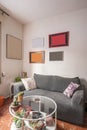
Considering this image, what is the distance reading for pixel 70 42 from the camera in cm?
289

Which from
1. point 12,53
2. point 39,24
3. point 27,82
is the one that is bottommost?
point 27,82

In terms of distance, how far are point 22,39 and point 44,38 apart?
908 mm

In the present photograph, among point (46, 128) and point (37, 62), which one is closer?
point (46, 128)

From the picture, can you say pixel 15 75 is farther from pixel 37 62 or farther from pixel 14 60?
pixel 37 62

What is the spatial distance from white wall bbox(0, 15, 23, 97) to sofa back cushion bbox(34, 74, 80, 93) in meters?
0.84

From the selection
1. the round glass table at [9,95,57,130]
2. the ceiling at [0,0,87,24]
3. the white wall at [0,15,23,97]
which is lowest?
the round glass table at [9,95,57,130]

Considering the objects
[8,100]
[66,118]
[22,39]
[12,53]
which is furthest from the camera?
[22,39]

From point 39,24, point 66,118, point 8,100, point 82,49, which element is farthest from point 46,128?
point 39,24

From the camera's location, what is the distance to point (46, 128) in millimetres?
1560

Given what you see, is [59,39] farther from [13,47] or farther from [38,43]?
[13,47]

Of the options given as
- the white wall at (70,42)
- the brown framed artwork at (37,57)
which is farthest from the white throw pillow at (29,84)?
the brown framed artwork at (37,57)

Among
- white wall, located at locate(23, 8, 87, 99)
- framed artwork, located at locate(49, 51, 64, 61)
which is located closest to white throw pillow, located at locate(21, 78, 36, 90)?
white wall, located at locate(23, 8, 87, 99)

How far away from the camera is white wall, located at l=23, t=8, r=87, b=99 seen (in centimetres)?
273

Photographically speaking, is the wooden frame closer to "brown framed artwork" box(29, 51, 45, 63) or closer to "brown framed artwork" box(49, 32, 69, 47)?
"brown framed artwork" box(29, 51, 45, 63)
